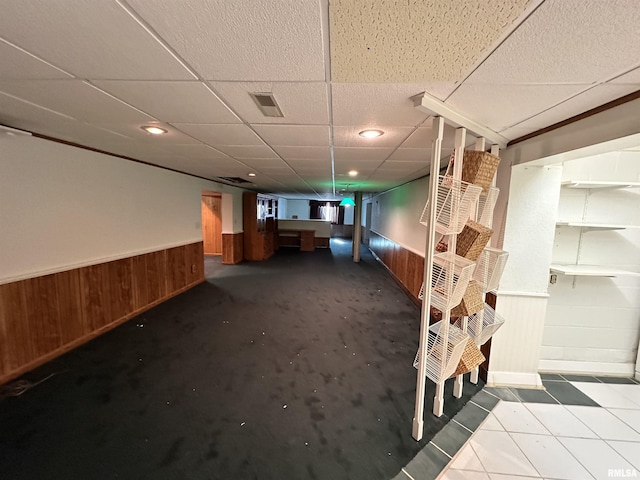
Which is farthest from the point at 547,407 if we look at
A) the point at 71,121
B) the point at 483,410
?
the point at 71,121

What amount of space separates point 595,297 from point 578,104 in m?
2.17

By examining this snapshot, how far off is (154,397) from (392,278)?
4.86 m

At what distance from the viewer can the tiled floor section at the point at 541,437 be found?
4.97 feet

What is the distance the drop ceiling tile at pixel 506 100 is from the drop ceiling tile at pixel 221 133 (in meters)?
1.44

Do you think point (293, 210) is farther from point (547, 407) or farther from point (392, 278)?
point (547, 407)

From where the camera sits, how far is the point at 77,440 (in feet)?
→ 5.30

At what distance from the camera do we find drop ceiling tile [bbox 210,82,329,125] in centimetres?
123

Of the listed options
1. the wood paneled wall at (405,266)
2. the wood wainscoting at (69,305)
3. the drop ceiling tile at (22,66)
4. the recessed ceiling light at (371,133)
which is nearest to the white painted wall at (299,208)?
the wood paneled wall at (405,266)

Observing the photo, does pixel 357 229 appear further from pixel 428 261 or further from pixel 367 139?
pixel 428 261

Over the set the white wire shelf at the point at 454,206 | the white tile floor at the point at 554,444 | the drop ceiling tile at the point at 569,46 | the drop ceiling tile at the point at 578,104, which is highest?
the drop ceiling tile at the point at 578,104

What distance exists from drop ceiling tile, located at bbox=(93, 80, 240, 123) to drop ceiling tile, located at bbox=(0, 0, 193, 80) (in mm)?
79

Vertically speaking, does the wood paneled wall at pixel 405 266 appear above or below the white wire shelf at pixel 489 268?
below

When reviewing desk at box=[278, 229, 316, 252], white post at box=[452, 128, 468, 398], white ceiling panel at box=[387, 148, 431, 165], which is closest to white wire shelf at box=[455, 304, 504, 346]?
white post at box=[452, 128, 468, 398]

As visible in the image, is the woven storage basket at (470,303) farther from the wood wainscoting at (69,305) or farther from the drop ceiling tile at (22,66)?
the wood wainscoting at (69,305)
